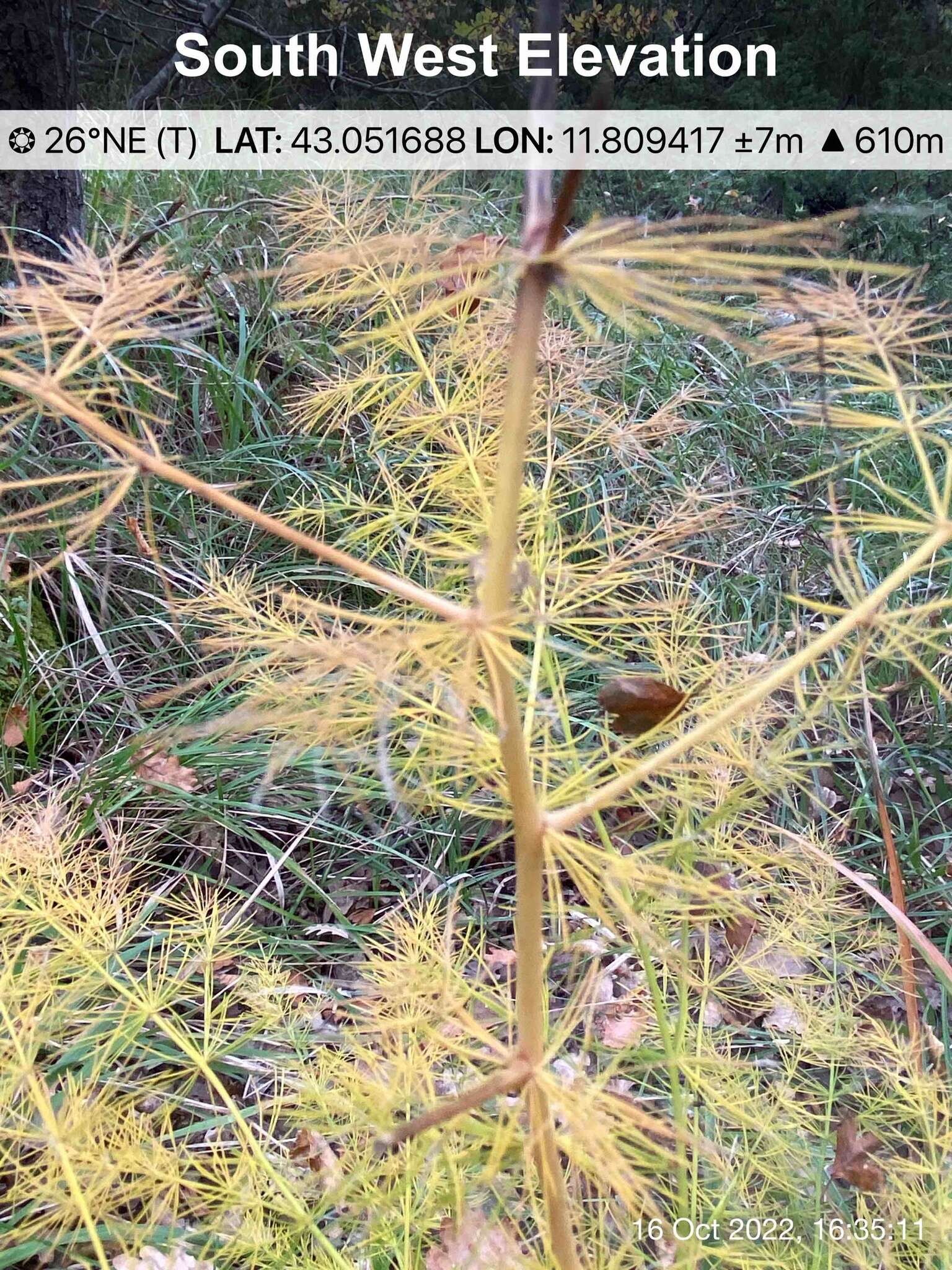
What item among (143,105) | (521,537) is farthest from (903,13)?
(521,537)

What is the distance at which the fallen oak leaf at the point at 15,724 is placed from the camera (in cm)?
147

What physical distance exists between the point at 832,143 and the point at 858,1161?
111 inches

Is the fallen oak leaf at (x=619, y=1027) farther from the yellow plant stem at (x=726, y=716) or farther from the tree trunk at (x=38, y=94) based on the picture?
the tree trunk at (x=38, y=94)

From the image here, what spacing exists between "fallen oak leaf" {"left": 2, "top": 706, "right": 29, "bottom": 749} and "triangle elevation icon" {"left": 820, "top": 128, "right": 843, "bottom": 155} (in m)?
2.62

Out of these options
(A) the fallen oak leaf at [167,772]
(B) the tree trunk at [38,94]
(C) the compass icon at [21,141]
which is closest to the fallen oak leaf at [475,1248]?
(A) the fallen oak leaf at [167,772]

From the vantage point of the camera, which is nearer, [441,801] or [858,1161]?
[441,801]

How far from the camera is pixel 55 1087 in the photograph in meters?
1.00

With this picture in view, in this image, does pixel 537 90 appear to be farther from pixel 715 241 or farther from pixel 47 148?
pixel 47 148

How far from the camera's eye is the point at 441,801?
1.98 feet

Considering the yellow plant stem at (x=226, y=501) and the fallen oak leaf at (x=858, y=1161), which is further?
the fallen oak leaf at (x=858, y=1161)

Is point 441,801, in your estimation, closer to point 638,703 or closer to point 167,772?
point 638,703

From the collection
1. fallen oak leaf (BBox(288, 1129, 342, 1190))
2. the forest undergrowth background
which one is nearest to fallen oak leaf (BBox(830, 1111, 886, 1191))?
the forest undergrowth background

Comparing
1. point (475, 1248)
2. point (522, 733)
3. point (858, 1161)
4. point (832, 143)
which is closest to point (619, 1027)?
point (858, 1161)

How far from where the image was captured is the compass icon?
6.09 ft
